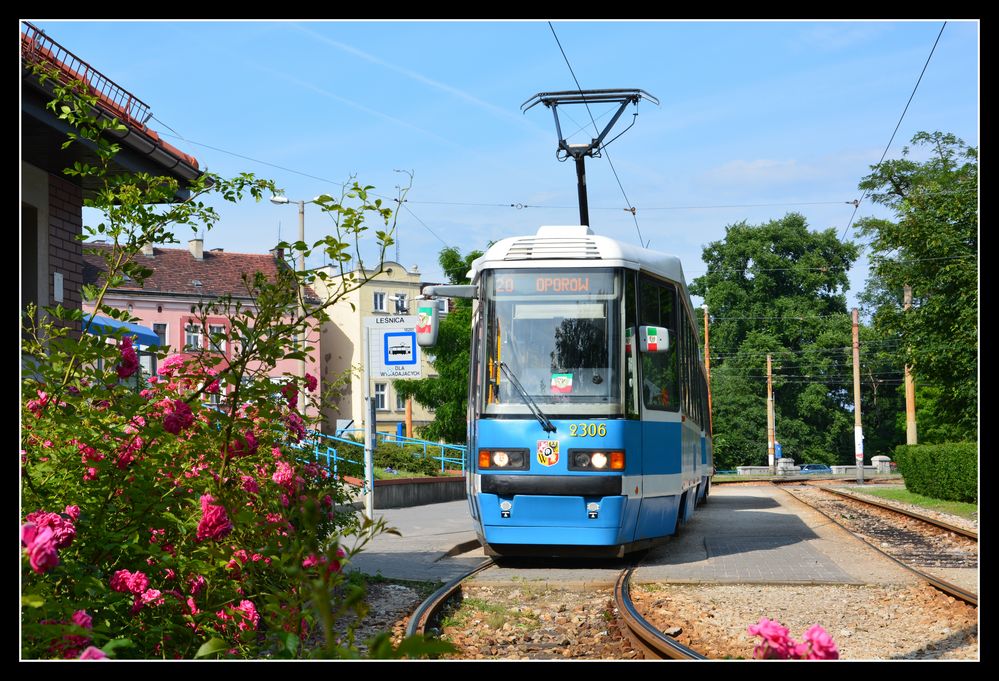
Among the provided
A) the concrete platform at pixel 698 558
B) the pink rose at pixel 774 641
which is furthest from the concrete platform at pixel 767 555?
the pink rose at pixel 774 641

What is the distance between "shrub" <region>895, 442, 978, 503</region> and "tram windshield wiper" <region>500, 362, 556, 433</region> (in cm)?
1684

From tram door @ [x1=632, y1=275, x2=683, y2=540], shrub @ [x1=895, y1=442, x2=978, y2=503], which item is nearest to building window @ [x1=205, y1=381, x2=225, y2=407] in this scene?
tram door @ [x1=632, y1=275, x2=683, y2=540]

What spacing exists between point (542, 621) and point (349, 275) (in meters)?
3.68

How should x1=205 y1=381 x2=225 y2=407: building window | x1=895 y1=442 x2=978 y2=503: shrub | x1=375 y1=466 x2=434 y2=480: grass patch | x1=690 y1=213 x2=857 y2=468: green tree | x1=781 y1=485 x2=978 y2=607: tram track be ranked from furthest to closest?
x1=690 y1=213 x2=857 y2=468: green tree, x1=895 y1=442 x2=978 y2=503: shrub, x1=375 y1=466 x2=434 y2=480: grass patch, x1=781 y1=485 x2=978 y2=607: tram track, x1=205 y1=381 x2=225 y2=407: building window

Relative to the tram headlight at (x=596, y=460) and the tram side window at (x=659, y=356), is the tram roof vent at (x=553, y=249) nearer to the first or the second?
the tram side window at (x=659, y=356)

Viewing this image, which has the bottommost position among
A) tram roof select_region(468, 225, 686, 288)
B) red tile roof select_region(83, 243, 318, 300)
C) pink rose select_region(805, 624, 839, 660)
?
pink rose select_region(805, 624, 839, 660)

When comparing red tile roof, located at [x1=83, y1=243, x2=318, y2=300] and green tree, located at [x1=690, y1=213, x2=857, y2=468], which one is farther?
red tile roof, located at [x1=83, y1=243, x2=318, y2=300]

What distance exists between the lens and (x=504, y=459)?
11.1m

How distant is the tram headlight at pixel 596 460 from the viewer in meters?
10.9

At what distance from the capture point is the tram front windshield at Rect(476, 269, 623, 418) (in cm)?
1107

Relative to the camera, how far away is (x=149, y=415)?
5555 mm

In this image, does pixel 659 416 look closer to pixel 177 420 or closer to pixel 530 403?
pixel 530 403

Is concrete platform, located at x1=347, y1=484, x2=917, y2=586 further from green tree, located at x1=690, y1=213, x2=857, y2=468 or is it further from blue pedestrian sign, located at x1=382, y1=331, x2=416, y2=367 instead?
green tree, located at x1=690, y1=213, x2=857, y2=468
